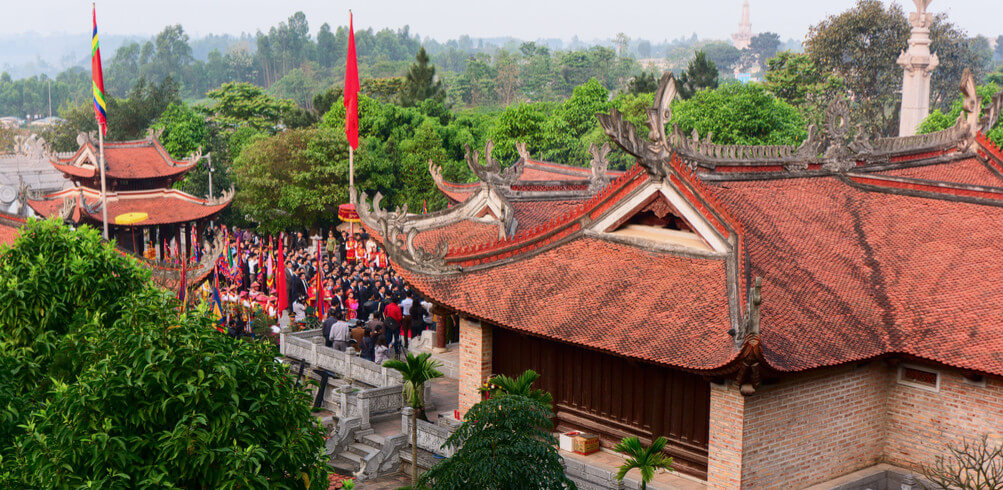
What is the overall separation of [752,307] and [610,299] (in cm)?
360

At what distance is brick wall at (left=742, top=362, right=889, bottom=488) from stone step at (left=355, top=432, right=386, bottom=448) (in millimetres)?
7364

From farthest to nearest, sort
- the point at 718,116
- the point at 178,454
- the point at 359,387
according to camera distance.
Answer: the point at 718,116 < the point at 359,387 < the point at 178,454

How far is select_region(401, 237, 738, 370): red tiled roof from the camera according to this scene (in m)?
14.9

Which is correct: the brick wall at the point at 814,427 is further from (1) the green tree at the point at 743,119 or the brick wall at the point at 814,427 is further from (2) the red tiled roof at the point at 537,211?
(1) the green tree at the point at 743,119

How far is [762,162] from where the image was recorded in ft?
61.4

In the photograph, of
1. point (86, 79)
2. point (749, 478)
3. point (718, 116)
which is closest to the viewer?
point (749, 478)

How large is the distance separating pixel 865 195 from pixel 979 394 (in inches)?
189

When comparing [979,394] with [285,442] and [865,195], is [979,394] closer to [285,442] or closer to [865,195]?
[865,195]

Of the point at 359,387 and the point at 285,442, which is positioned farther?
the point at 359,387

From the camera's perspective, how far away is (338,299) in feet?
90.6

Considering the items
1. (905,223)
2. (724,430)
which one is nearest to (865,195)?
(905,223)

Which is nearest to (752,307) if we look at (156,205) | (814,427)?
(814,427)

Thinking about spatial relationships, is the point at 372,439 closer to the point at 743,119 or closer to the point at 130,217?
the point at 130,217

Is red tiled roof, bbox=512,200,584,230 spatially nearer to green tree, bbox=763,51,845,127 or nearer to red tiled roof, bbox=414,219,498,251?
red tiled roof, bbox=414,219,498,251
